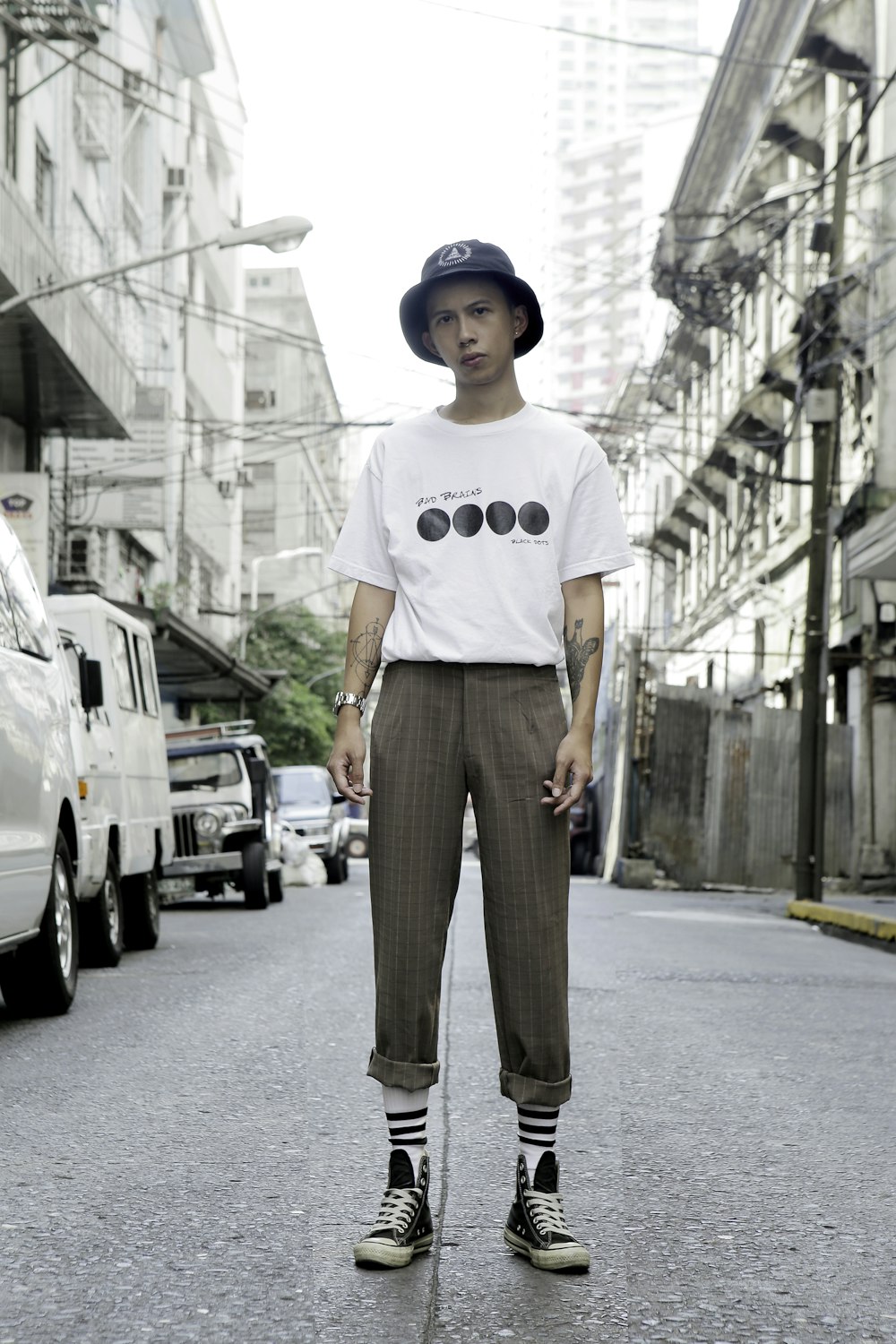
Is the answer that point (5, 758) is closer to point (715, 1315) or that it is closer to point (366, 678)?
point (366, 678)

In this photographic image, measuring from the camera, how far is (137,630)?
1390 cm

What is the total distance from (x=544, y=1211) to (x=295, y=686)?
4383cm

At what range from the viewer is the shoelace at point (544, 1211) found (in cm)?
387

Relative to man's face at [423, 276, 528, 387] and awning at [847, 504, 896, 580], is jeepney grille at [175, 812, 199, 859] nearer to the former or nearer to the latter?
awning at [847, 504, 896, 580]

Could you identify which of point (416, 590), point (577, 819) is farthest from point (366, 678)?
point (577, 819)

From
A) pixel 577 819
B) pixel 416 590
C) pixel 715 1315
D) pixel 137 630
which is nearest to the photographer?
pixel 715 1315

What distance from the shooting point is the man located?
12.7 feet

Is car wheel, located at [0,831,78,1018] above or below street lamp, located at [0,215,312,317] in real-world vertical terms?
below

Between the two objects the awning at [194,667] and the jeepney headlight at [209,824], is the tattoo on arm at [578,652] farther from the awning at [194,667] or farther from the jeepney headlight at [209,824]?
the awning at [194,667]

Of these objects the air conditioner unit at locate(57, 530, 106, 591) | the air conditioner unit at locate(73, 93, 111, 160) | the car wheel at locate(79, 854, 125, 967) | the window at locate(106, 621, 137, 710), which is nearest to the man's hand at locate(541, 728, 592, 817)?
the car wheel at locate(79, 854, 125, 967)

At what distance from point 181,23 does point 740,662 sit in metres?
19.6

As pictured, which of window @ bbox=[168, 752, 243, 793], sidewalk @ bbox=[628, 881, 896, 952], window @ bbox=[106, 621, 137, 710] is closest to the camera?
window @ bbox=[106, 621, 137, 710]

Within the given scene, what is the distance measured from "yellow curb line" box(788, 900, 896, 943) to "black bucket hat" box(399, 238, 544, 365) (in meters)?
11.8

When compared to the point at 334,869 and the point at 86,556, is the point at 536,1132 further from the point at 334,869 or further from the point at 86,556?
the point at 86,556
